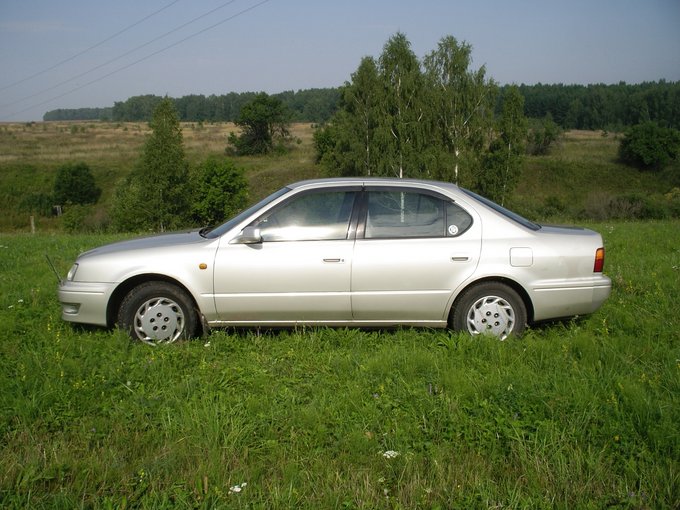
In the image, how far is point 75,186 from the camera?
52000 millimetres

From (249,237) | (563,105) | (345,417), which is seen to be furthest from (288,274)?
(563,105)

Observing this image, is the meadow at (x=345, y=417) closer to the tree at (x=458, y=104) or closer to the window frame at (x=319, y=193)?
the window frame at (x=319, y=193)

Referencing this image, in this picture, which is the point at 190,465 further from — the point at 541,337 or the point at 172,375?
the point at 541,337

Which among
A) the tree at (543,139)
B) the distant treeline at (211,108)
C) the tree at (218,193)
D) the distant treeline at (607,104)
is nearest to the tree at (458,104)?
the tree at (218,193)

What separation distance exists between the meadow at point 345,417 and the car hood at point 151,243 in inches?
30.9

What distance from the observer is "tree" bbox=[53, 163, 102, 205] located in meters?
51.0

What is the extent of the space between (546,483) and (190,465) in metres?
1.88

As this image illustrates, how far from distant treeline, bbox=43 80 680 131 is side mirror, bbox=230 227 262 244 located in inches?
2572

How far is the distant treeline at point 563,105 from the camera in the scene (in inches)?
3354

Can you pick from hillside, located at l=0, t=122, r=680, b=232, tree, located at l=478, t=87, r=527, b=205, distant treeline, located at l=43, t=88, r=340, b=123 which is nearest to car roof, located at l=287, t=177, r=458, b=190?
hillside, located at l=0, t=122, r=680, b=232

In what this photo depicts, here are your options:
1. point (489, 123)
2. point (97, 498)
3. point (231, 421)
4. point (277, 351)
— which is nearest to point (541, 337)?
point (277, 351)

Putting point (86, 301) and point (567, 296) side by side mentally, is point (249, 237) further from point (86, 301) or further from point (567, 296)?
point (567, 296)

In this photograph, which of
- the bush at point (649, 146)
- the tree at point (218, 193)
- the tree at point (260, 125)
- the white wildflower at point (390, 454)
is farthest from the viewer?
the tree at point (260, 125)

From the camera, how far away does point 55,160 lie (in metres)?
61.7
